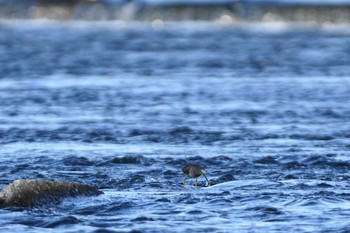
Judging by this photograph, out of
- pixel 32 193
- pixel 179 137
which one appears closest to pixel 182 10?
pixel 179 137

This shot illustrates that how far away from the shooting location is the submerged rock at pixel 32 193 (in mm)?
9789

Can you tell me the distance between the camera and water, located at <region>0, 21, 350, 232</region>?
9633mm

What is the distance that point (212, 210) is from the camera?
32.1ft

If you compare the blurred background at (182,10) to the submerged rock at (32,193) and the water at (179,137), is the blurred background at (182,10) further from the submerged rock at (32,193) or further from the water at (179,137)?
the submerged rock at (32,193)

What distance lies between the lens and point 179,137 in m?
14.7

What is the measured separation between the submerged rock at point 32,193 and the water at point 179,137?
4.1 inches

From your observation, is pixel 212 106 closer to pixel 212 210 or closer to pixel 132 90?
pixel 132 90

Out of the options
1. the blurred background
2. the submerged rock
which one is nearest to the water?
the submerged rock

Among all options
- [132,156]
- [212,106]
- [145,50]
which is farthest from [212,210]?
[145,50]

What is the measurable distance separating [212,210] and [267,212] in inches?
17.3

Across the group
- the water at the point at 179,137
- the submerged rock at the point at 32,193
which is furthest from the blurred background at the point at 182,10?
the submerged rock at the point at 32,193

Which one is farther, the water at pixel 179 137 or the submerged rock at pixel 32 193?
the submerged rock at pixel 32 193

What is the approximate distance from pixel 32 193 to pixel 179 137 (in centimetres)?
502

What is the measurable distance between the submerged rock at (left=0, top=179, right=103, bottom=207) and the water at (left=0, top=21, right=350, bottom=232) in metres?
0.10
